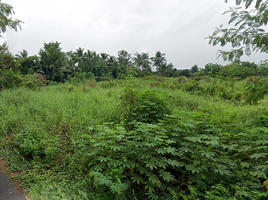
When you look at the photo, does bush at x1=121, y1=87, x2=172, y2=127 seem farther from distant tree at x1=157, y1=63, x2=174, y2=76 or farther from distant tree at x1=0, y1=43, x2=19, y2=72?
distant tree at x1=157, y1=63, x2=174, y2=76

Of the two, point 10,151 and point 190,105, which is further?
point 190,105

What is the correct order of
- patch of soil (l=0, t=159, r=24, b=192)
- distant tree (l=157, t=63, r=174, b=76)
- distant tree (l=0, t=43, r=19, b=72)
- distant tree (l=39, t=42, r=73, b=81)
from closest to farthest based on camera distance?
patch of soil (l=0, t=159, r=24, b=192)
distant tree (l=0, t=43, r=19, b=72)
distant tree (l=39, t=42, r=73, b=81)
distant tree (l=157, t=63, r=174, b=76)

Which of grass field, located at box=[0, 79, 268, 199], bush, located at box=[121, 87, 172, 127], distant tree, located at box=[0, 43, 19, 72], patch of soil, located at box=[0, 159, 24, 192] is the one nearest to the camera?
grass field, located at box=[0, 79, 268, 199]

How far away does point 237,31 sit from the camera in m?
2.69

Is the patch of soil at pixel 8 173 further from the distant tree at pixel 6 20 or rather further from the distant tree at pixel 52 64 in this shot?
the distant tree at pixel 52 64

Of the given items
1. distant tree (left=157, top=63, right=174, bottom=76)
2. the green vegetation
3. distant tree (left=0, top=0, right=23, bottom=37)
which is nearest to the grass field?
the green vegetation

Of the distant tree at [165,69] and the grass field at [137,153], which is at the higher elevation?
the distant tree at [165,69]

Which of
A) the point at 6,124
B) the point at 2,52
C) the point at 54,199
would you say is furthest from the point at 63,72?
the point at 54,199

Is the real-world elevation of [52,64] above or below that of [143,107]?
above

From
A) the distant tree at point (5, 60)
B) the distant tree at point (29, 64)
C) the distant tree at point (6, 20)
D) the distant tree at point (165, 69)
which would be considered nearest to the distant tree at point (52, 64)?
the distant tree at point (29, 64)

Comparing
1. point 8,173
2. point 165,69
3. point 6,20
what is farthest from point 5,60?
point 165,69

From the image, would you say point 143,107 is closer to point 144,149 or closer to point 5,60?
point 144,149

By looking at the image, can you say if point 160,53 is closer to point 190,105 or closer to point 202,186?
point 190,105

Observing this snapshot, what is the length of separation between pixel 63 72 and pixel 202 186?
777 inches
